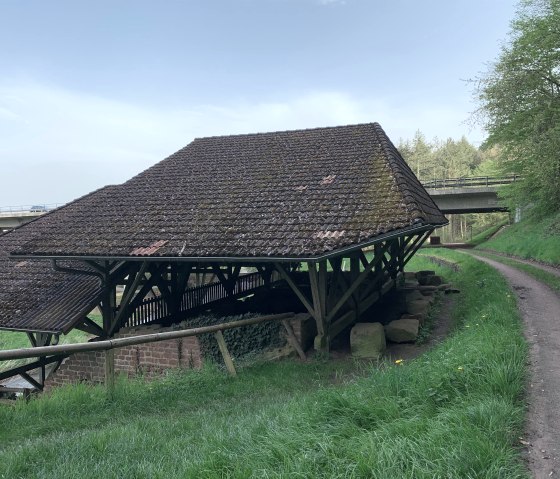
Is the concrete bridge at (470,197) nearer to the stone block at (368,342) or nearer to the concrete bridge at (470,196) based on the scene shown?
the concrete bridge at (470,196)

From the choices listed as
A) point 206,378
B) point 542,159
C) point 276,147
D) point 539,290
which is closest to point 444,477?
point 206,378

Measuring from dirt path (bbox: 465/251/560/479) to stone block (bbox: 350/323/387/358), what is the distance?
7.98 feet

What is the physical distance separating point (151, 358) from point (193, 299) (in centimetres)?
422

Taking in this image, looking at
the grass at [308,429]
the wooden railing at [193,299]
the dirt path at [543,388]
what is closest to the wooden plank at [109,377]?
the grass at [308,429]

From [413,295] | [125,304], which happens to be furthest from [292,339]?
[413,295]

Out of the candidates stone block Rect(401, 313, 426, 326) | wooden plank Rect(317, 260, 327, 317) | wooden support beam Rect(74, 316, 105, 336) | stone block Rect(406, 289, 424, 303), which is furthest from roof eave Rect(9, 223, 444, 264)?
stone block Rect(406, 289, 424, 303)

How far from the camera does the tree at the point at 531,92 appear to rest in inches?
587

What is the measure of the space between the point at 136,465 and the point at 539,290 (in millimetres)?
10573

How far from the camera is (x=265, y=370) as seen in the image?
7.79 meters

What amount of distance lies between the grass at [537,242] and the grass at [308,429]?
10.8 metres

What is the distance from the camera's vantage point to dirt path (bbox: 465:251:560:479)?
9.78ft

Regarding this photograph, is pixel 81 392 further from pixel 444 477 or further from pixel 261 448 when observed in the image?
pixel 444 477

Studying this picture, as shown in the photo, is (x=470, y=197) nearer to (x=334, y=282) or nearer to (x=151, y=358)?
(x=334, y=282)

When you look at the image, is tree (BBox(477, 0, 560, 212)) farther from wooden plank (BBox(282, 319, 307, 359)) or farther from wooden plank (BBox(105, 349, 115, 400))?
wooden plank (BBox(105, 349, 115, 400))
